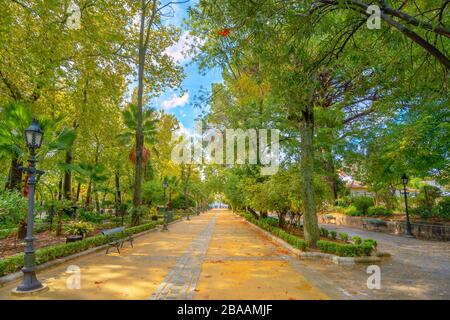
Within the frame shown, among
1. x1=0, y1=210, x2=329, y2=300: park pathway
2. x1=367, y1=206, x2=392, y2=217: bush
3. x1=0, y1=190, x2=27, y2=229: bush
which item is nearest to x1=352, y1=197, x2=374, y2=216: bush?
x1=367, y1=206, x2=392, y2=217: bush

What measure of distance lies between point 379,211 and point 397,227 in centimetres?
611

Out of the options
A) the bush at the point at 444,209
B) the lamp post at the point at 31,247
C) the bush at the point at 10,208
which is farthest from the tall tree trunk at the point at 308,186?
the bush at the point at 444,209

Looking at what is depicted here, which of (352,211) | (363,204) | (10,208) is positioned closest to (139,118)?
(10,208)

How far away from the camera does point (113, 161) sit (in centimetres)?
2931

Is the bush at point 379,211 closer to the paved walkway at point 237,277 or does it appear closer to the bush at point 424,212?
the bush at point 424,212

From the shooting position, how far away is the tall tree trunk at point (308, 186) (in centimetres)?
1059

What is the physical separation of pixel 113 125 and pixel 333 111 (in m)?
20.0

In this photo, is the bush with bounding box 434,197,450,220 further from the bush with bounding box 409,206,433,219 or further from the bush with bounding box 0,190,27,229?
the bush with bounding box 0,190,27,229

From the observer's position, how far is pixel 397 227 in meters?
18.1

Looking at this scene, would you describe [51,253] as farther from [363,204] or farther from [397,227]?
[363,204]

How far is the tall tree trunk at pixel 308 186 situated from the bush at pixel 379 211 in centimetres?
1619

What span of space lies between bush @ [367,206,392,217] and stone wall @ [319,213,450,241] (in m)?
1.65

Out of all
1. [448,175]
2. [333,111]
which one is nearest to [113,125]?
[333,111]
